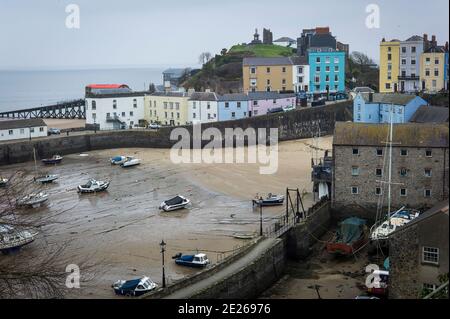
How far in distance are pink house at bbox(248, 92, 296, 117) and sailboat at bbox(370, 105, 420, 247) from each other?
2464 cm

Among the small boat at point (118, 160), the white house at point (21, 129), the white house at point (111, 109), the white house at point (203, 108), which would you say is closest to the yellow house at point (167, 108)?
the white house at point (203, 108)

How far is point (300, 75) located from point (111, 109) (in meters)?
16.8

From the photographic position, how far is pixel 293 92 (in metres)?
53.4

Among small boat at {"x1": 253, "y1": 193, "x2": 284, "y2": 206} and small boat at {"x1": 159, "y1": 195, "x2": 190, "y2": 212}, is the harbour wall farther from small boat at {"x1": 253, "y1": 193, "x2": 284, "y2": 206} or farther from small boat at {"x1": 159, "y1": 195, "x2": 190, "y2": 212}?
small boat at {"x1": 253, "y1": 193, "x2": 284, "y2": 206}

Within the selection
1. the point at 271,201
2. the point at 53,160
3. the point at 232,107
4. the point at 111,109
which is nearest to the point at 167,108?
the point at 111,109

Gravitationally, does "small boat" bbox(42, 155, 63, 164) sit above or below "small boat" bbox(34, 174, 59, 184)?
above

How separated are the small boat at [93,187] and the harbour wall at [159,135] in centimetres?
1023

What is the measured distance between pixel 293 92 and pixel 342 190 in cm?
3035

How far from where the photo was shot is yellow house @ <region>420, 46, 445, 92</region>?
46438mm

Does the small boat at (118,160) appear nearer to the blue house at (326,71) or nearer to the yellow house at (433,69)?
the yellow house at (433,69)

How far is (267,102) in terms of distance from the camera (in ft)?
159

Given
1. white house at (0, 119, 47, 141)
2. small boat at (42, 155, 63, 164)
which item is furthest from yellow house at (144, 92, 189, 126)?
small boat at (42, 155, 63, 164)

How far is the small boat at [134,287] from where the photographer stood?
17.0 metres
